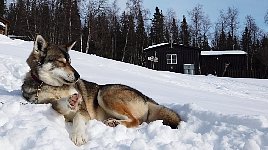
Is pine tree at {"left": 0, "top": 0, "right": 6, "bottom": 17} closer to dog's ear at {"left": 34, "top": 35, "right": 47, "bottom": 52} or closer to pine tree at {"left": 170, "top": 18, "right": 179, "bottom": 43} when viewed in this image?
pine tree at {"left": 170, "top": 18, "right": 179, "bottom": 43}

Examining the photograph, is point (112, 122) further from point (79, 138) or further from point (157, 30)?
point (157, 30)

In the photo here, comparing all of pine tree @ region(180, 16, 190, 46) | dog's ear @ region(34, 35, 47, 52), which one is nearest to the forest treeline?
pine tree @ region(180, 16, 190, 46)

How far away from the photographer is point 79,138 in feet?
11.7

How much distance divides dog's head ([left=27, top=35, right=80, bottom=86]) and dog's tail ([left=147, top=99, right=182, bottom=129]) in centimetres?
117

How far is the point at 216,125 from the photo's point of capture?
4645 mm

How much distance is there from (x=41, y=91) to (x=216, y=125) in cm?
229

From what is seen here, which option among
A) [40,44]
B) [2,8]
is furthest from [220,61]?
[40,44]

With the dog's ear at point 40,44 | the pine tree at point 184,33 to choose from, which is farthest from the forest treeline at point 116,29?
the dog's ear at point 40,44

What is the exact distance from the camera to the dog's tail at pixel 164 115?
471 cm

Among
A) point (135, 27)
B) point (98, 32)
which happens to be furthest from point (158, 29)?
point (98, 32)

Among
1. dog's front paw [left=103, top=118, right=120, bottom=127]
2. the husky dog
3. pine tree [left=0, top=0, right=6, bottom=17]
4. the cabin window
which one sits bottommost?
dog's front paw [left=103, top=118, right=120, bottom=127]

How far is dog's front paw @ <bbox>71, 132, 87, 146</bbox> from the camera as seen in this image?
11.5 feet

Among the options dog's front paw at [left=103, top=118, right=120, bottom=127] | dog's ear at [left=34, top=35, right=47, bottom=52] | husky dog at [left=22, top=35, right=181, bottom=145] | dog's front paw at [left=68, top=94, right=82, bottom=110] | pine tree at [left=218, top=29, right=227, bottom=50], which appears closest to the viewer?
dog's front paw at [left=68, top=94, right=82, bottom=110]

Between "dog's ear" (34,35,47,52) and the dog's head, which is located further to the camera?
"dog's ear" (34,35,47,52)
